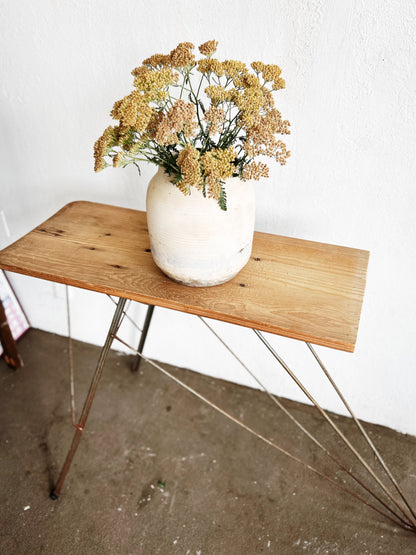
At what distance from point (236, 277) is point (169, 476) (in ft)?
2.78

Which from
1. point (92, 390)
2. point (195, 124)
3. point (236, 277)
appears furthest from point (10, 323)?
point (195, 124)

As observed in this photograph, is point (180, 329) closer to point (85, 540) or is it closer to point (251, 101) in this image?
point (85, 540)

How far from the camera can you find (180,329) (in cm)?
164

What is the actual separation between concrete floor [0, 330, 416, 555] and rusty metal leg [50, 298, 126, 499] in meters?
0.08

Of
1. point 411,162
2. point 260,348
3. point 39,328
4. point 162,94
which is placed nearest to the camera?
point 162,94

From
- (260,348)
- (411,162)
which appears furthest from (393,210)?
(260,348)

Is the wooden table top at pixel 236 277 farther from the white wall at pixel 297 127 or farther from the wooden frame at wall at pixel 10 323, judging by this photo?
the wooden frame at wall at pixel 10 323

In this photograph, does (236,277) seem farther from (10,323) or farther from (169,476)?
(10,323)

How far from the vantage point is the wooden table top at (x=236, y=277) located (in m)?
0.86

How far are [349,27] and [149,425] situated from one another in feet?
4.74

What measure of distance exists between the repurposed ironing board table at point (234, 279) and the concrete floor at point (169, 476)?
12.6 inches

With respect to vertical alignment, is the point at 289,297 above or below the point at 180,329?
above

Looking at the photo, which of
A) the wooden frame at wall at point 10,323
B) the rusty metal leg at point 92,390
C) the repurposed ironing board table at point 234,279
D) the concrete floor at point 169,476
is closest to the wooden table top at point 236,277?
the repurposed ironing board table at point 234,279

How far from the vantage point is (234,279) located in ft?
3.20
